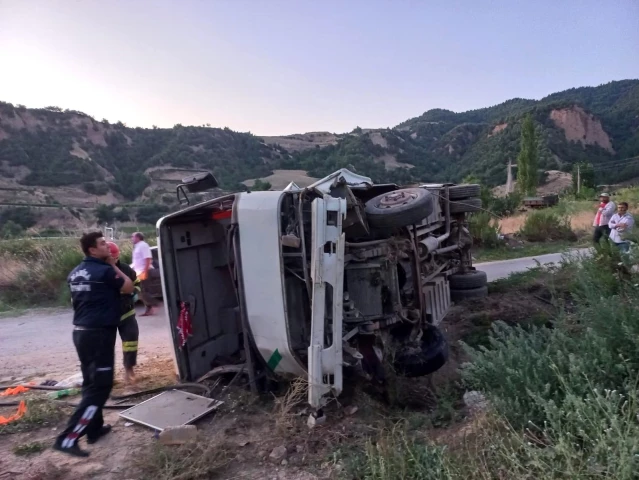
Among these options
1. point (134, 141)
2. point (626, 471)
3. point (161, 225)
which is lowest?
point (626, 471)

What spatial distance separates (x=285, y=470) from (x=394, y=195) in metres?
2.74

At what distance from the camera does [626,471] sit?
6.92ft

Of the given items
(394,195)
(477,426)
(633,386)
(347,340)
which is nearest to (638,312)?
(633,386)

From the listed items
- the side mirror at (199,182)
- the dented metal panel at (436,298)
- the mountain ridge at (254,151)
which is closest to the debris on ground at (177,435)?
the side mirror at (199,182)

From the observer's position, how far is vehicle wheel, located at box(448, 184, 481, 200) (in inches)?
279

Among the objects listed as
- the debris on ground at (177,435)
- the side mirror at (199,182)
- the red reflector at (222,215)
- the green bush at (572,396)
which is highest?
the side mirror at (199,182)

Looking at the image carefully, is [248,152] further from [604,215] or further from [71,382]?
[71,382]

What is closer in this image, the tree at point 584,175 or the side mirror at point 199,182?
the side mirror at point 199,182

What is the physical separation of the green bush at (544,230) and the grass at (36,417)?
14849 mm

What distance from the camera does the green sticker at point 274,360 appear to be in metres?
4.12

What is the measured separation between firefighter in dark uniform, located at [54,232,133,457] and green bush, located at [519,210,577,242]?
48.3 feet

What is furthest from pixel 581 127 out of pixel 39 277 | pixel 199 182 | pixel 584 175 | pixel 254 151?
pixel 199 182

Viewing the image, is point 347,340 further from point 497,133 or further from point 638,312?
point 497,133

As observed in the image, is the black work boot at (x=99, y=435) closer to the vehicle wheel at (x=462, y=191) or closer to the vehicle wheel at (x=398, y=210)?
the vehicle wheel at (x=398, y=210)
